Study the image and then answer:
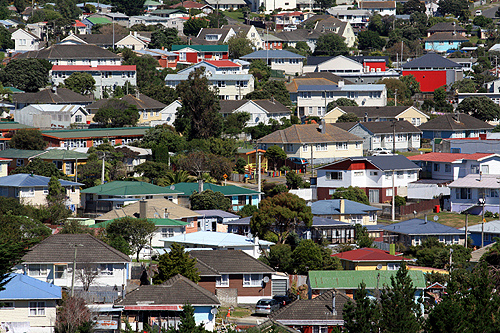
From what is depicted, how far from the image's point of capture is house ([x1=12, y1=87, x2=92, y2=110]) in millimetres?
90500

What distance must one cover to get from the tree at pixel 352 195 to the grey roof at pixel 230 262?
1887 cm

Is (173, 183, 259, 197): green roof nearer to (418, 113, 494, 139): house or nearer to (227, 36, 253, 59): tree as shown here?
(418, 113, 494, 139): house

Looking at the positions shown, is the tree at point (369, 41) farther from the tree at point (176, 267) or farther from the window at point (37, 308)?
the window at point (37, 308)

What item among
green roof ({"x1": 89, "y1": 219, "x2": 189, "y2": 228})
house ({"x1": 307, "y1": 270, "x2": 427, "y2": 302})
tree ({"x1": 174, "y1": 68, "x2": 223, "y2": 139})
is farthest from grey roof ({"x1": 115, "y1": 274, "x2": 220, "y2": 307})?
tree ({"x1": 174, "y1": 68, "x2": 223, "y2": 139})

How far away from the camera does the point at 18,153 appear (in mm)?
72375

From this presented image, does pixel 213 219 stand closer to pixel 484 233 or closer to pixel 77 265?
pixel 77 265

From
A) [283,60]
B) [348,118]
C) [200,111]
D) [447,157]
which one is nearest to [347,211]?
[447,157]

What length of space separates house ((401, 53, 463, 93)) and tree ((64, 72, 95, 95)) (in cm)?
4552

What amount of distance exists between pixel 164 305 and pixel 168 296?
0.64 m

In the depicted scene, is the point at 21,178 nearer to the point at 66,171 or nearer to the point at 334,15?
the point at 66,171

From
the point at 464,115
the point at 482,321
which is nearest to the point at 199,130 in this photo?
→ the point at 464,115

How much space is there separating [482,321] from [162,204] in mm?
29009

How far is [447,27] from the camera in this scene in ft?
518

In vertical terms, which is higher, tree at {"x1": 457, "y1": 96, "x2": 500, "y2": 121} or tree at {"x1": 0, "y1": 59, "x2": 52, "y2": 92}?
tree at {"x1": 0, "y1": 59, "x2": 52, "y2": 92}
